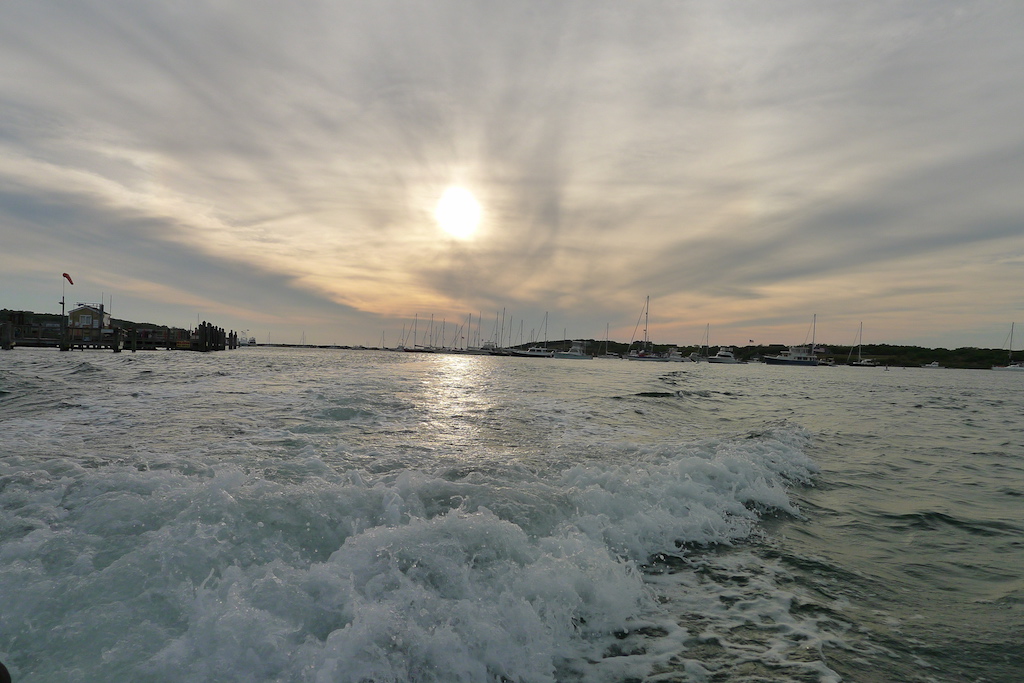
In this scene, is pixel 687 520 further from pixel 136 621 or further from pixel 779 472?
pixel 136 621

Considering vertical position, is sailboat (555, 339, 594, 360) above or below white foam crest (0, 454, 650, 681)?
above

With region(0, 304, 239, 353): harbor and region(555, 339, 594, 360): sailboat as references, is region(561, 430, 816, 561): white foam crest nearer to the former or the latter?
region(0, 304, 239, 353): harbor

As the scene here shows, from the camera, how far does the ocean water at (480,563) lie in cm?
285

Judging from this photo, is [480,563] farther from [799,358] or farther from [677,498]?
[799,358]

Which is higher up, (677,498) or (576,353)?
(576,353)

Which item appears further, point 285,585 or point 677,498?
point 677,498

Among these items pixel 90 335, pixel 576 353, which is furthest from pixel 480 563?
pixel 576 353

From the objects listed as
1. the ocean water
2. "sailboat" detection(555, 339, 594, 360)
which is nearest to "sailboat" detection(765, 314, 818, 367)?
"sailboat" detection(555, 339, 594, 360)

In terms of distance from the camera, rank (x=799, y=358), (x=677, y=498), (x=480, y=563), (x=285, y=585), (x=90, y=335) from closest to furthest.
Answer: (x=285, y=585), (x=480, y=563), (x=677, y=498), (x=90, y=335), (x=799, y=358)

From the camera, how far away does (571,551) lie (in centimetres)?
420

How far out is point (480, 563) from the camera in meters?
3.85

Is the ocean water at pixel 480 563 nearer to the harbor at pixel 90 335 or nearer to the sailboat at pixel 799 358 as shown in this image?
the harbor at pixel 90 335

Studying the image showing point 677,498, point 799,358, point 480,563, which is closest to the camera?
point 480,563

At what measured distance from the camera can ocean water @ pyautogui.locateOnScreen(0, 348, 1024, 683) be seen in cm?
285
